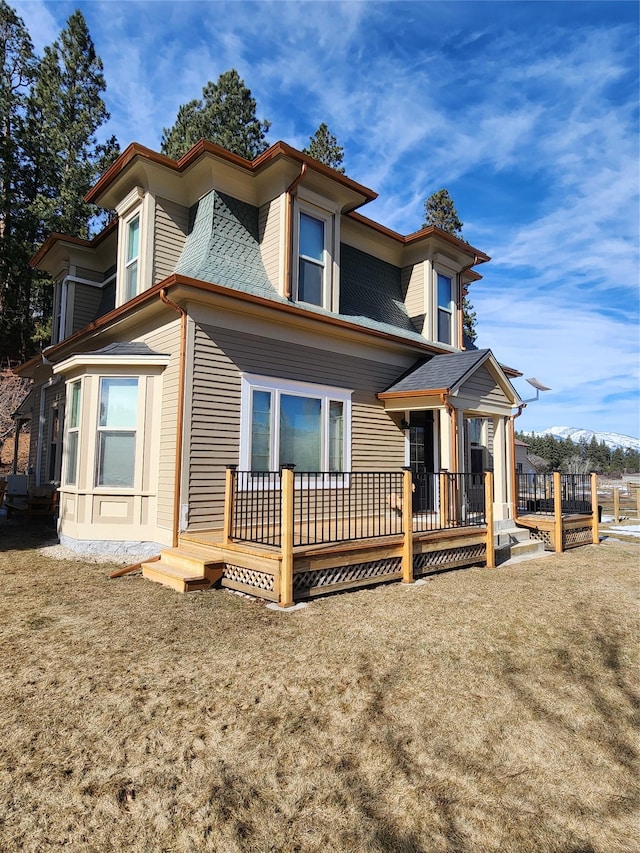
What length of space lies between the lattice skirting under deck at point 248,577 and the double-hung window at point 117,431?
2896 millimetres

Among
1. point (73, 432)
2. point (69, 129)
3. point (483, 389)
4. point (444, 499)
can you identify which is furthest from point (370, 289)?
point (69, 129)

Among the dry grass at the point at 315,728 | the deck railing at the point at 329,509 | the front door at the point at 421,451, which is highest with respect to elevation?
the front door at the point at 421,451

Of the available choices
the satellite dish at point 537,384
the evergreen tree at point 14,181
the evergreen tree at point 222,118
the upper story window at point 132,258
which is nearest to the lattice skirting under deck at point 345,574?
the upper story window at point 132,258

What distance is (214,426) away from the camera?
Result: 7.71 meters

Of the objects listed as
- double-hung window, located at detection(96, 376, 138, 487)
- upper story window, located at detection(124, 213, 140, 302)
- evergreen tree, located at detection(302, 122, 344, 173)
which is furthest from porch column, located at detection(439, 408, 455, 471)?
evergreen tree, located at detection(302, 122, 344, 173)

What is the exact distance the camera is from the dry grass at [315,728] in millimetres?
2201

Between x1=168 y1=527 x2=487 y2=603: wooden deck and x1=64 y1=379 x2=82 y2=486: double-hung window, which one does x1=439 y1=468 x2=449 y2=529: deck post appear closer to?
x1=168 y1=527 x2=487 y2=603: wooden deck

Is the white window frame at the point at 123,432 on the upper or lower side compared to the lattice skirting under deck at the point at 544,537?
upper

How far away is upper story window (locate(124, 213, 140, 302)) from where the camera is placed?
9711 millimetres

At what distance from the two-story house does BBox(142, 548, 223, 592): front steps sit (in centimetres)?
52

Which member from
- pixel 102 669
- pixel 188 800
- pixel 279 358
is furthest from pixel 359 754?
pixel 279 358

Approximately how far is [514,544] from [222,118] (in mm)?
24558

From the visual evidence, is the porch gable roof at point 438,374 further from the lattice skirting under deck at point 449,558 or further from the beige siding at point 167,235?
the beige siding at point 167,235

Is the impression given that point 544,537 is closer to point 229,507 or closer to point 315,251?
point 229,507
